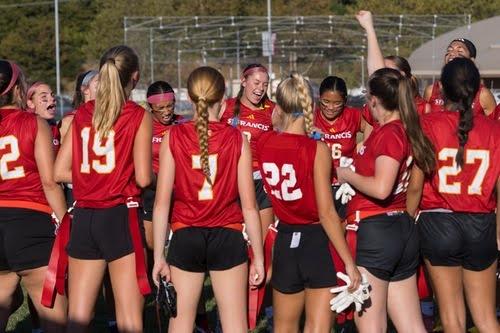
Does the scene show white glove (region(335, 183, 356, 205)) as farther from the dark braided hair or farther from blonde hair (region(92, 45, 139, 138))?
blonde hair (region(92, 45, 139, 138))

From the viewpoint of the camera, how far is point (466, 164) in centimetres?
612

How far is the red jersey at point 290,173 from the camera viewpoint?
19.0ft

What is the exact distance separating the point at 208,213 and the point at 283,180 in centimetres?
50

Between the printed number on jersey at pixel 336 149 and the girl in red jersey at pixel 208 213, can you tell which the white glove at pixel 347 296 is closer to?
the girl in red jersey at pixel 208 213

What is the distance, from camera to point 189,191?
5.97m

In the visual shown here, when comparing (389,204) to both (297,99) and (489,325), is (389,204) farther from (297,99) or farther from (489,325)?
(489,325)

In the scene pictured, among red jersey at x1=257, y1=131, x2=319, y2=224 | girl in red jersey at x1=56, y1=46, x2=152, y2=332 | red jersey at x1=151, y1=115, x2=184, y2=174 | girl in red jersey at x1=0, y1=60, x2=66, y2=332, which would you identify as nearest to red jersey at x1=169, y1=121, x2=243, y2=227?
red jersey at x1=257, y1=131, x2=319, y2=224

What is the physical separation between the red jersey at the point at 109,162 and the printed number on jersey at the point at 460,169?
193cm

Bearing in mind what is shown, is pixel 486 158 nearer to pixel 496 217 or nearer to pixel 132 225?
pixel 496 217

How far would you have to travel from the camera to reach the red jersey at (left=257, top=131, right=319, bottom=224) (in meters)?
5.80

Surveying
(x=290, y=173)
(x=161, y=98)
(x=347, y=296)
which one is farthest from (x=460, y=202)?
(x=161, y=98)

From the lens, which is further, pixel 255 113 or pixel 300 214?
pixel 255 113

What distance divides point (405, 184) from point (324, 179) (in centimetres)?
60

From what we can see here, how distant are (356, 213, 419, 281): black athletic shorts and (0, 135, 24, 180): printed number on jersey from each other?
232 centimetres
